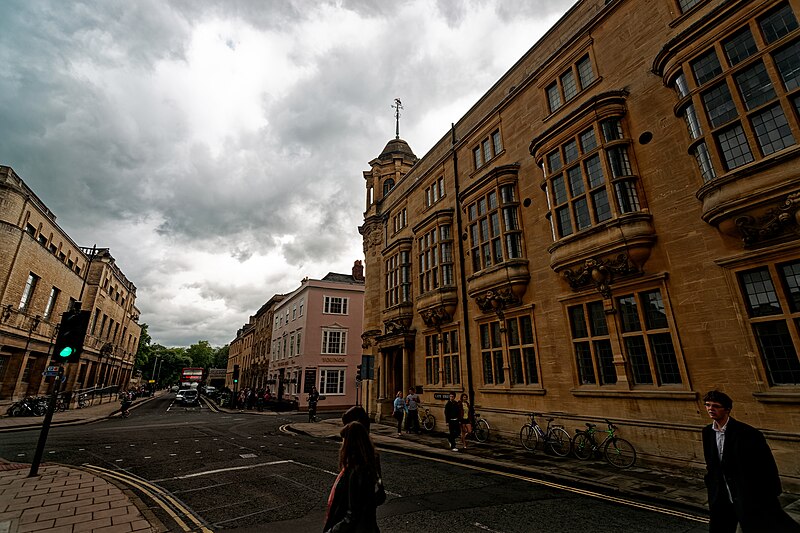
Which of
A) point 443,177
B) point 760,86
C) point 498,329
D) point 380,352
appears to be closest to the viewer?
point 760,86

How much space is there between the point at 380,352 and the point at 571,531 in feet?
59.8

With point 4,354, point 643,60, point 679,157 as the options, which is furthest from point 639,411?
point 4,354

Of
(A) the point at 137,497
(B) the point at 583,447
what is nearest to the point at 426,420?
(B) the point at 583,447

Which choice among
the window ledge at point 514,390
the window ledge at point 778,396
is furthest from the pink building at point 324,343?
the window ledge at point 778,396

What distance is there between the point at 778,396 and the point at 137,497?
12.5 metres

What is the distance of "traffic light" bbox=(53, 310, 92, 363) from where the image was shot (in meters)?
7.95

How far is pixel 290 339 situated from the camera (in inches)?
1590

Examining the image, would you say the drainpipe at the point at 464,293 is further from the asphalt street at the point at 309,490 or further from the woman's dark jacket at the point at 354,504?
the woman's dark jacket at the point at 354,504

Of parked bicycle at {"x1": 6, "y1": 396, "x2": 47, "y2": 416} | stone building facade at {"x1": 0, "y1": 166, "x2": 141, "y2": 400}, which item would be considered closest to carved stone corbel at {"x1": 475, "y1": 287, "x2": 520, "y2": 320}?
stone building facade at {"x1": 0, "y1": 166, "x2": 141, "y2": 400}

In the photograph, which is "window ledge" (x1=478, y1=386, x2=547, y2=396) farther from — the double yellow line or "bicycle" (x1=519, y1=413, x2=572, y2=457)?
the double yellow line

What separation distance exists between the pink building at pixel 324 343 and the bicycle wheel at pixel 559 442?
26968 millimetres

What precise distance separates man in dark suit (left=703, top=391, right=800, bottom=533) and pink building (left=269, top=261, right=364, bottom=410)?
3393 cm

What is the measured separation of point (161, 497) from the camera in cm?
688

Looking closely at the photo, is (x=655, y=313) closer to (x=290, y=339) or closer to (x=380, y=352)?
(x=380, y=352)
